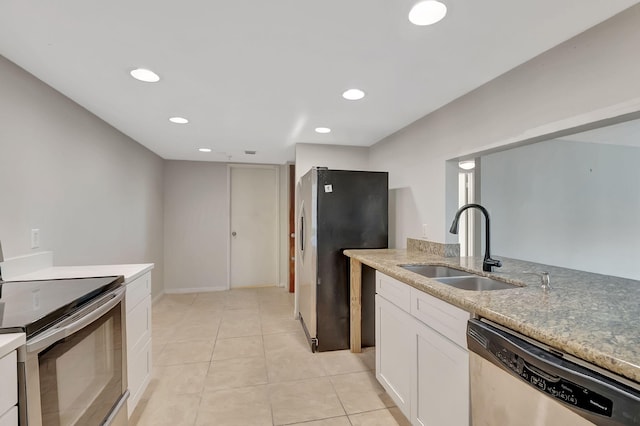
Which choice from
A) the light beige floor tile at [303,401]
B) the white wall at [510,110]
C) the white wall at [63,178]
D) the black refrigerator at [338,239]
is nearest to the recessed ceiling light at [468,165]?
the white wall at [510,110]

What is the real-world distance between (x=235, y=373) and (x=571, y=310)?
224 centimetres

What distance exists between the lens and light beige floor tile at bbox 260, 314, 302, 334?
3098 millimetres

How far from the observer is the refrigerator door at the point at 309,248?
8.64ft

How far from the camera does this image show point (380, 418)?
5.79 feet

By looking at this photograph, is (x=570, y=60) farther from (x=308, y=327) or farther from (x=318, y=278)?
(x=308, y=327)

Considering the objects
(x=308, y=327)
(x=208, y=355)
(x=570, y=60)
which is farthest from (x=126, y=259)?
(x=570, y=60)

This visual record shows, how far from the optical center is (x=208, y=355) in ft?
Answer: 8.33

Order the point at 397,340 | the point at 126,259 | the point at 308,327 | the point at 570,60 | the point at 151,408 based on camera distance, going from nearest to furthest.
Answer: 1. the point at 570,60
2. the point at 397,340
3. the point at 151,408
4. the point at 308,327
5. the point at 126,259

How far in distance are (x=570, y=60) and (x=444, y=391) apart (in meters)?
1.73

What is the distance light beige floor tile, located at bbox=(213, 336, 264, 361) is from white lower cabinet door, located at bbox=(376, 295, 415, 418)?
120 centimetres

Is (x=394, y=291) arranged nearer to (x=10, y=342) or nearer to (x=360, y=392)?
(x=360, y=392)

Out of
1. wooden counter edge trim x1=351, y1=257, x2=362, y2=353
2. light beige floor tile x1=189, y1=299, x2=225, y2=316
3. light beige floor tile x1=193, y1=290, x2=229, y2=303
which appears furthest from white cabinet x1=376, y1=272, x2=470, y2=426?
light beige floor tile x1=193, y1=290, x2=229, y2=303

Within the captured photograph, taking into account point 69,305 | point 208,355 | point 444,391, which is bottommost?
point 208,355

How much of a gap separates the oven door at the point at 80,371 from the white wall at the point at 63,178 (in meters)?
0.85
